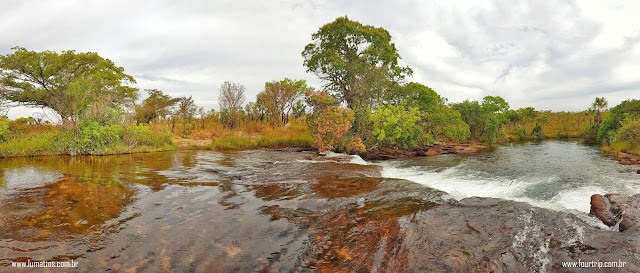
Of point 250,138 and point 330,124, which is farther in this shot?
point 250,138

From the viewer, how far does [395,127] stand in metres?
18.1

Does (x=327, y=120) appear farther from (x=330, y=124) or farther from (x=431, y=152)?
(x=431, y=152)

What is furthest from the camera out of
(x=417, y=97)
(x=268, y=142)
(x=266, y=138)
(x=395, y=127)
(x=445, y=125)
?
(x=445, y=125)

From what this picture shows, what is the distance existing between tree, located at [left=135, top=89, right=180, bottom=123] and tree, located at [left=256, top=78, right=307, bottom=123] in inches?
344

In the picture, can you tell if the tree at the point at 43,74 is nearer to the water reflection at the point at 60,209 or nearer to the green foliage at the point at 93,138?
the green foliage at the point at 93,138

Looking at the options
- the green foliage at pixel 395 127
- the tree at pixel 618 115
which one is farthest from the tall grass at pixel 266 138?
the tree at pixel 618 115

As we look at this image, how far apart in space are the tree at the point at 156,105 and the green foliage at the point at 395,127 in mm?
21127

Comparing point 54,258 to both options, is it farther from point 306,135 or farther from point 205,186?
point 306,135

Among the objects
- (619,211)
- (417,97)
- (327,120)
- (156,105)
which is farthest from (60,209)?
(156,105)

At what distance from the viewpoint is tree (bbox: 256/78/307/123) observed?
28531mm

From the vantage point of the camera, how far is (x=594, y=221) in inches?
167

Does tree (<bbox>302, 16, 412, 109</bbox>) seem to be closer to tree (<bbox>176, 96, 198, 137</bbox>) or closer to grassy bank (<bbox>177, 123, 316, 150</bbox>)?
grassy bank (<bbox>177, 123, 316, 150</bbox>)

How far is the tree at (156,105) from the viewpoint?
28.5 meters

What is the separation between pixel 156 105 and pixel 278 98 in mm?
12349
